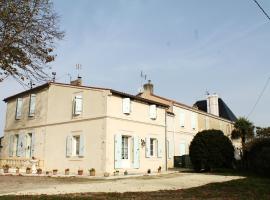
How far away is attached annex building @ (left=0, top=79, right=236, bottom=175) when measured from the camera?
813 inches

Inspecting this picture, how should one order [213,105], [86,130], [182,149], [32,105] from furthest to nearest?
[213,105], [182,149], [32,105], [86,130]

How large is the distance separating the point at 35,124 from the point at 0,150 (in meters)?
6.41

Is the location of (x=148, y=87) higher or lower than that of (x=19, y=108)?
higher

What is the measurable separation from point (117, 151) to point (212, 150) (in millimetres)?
5620

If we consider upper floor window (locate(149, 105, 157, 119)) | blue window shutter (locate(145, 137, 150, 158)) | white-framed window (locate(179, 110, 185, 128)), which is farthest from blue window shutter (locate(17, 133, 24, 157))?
white-framed window (locate(179, 110, 185, 128))

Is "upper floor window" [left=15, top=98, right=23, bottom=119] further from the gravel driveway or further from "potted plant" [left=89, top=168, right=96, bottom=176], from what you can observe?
the gravel driveway

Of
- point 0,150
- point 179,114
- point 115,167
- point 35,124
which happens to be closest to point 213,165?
point 115,167

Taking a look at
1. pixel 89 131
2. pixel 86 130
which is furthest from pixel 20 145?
pixel 89 131

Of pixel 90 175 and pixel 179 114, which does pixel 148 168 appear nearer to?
pixel 90 175

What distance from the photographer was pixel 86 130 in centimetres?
2139

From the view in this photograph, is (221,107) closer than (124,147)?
No

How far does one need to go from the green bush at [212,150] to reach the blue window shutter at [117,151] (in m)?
4.48

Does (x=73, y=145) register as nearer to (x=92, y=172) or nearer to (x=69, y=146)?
(x=69, y=146)

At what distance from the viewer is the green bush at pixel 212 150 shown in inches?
814
